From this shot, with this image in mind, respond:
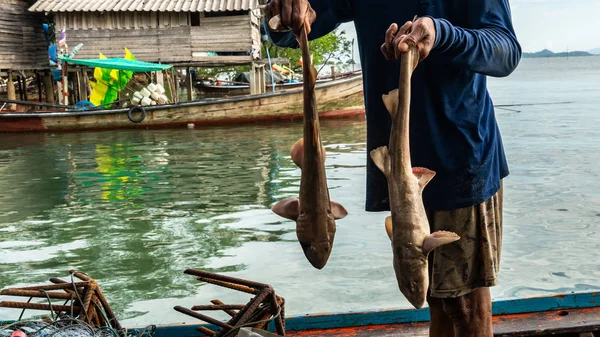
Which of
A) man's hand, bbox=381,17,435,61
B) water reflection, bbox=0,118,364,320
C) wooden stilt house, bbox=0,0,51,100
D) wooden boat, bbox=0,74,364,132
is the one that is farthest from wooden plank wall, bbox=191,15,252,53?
man's hand, bbox=381,17,435,61

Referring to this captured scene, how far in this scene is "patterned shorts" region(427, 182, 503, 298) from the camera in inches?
98.3

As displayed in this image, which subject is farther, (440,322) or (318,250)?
(440,322)

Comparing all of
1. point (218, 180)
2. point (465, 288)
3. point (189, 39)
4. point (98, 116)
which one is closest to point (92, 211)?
point (218, 180)

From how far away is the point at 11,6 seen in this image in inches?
1044

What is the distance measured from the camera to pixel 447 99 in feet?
7.98

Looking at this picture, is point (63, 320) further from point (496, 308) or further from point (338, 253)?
point (338, 253)

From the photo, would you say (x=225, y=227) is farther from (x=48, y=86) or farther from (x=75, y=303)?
(x=48, y=86)

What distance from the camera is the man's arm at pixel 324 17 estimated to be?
262 centimetres

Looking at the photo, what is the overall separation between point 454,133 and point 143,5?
952 inches

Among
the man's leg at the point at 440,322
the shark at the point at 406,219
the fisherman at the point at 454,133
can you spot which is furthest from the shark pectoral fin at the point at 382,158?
the man's leg at the point at 440,322

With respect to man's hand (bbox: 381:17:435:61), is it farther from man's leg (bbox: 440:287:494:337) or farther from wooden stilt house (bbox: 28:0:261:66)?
wooden stilt house (bbox: 28:0:261:66)

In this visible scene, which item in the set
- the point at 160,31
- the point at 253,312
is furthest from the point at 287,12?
the point at 160,31

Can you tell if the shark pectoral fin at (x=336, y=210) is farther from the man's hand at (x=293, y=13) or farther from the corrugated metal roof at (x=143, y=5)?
the corrugated metal roof at (x=143, y=5)

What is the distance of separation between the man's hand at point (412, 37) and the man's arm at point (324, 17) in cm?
65
